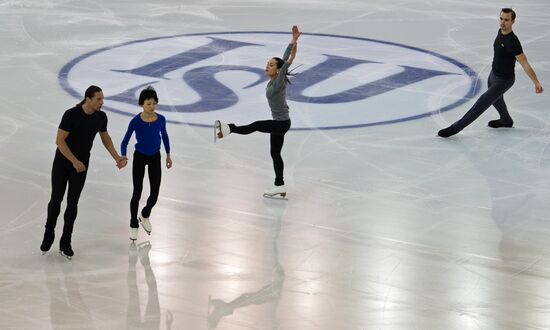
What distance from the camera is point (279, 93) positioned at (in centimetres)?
1038

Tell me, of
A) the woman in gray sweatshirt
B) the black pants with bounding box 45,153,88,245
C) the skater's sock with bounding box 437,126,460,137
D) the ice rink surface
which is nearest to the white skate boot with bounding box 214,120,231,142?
the woman in gray sweatshirt

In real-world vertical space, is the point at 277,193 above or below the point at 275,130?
below

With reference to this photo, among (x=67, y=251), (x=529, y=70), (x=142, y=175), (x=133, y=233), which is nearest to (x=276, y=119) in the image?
(x=142, y=175)

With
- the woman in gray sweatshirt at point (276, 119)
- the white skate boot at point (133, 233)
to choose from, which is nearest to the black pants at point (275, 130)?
the woman in gray sweatshirt at point (276, 119)

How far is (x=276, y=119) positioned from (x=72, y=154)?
8.09ft

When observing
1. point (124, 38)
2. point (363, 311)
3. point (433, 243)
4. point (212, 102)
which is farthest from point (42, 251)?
point (124, 38)

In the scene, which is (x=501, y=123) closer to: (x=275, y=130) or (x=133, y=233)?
(x=275, y=130)

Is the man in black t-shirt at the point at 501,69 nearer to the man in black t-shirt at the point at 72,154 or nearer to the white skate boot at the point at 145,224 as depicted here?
the white skate boot at the point at 145,224

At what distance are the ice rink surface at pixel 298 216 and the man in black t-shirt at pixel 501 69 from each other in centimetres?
25

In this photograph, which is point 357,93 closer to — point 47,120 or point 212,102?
point 212,102

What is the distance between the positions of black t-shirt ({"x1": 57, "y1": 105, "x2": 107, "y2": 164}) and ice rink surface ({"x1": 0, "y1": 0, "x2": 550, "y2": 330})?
98 centimetres

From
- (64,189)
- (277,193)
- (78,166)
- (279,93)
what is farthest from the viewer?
(277,193)

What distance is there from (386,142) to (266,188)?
7.50ft

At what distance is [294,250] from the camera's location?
944cm
